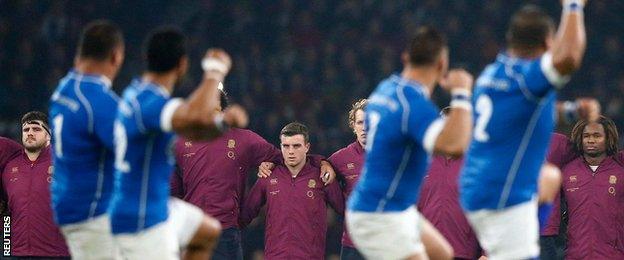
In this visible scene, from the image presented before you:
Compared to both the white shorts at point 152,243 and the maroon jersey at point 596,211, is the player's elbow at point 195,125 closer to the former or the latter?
the white shorts at point 152,243

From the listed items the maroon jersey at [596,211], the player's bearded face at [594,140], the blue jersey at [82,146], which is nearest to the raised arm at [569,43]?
the blue jersey at [82,146]

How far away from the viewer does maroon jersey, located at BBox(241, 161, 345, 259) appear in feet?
35.5

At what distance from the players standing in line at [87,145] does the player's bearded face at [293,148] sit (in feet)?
12.3

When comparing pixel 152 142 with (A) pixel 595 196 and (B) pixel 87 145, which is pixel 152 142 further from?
(A) pixel 595 196

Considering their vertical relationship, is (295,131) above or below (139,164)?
above

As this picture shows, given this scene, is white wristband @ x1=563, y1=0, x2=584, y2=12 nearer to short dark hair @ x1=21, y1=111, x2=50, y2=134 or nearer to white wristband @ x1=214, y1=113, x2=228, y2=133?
white wristband @ x1=214, y1=113, x2=228, y2=133

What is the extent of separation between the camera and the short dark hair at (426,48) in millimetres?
6863

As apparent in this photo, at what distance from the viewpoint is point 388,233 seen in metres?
6.90

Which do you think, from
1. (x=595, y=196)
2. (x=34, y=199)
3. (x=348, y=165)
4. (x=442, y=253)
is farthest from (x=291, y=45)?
(x=442, y=253)

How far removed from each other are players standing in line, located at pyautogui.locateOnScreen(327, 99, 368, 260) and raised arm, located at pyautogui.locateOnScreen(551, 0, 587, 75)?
14.4 feet

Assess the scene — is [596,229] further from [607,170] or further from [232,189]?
[232,189]

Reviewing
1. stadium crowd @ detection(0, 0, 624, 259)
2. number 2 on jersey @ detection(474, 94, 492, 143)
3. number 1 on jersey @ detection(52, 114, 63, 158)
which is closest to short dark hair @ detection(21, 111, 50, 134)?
number 1 on jersey @ detection(52, 114, 63, 158)

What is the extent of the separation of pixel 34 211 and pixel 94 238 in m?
3.62

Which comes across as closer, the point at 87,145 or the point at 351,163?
the point at 87,145
